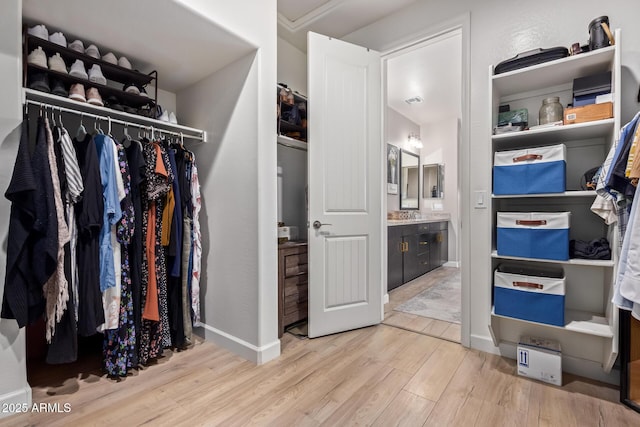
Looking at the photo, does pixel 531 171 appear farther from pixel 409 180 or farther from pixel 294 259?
pixel 409 180

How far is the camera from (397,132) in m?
5.05

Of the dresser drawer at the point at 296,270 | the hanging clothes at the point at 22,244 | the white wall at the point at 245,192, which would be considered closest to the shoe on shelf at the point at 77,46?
the hanging clothes at the point at 22,244

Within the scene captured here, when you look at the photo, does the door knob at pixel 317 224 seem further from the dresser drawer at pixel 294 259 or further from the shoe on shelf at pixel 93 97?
the shoe on shelf at pixel 93 97

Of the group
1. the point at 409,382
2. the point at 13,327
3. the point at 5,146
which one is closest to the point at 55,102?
the point at 5,146

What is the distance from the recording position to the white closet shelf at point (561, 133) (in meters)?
1.60

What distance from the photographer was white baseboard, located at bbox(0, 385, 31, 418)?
1.41 m

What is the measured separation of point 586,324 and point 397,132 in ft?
12.9

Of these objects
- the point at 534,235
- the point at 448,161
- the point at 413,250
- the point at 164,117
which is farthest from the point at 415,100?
the point at 164,117

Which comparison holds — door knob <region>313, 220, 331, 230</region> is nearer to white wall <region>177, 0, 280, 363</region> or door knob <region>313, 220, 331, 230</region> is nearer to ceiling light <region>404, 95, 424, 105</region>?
white wall <region>177, 0, 280, 363</region>

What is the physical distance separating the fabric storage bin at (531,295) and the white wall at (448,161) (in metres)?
3.66

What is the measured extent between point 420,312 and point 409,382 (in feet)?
4.39

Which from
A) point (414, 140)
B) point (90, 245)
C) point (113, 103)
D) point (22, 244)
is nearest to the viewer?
point (22, 244)

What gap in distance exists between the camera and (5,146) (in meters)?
1.42

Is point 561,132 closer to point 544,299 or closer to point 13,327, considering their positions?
point 544,299
